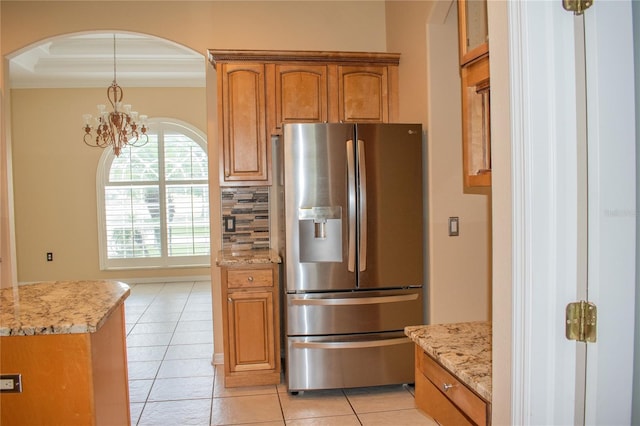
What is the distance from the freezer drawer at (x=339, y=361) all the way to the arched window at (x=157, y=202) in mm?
4270

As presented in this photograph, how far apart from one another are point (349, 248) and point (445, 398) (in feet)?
5.59

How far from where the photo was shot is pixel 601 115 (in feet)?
3.57

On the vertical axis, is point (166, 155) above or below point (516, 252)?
above

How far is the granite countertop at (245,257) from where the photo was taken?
3.29 m

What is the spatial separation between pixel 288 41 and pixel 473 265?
7.08 ft

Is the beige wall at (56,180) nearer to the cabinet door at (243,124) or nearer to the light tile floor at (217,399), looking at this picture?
the light tile floor at (217,399)

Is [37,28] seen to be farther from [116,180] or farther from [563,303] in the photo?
[563,303]

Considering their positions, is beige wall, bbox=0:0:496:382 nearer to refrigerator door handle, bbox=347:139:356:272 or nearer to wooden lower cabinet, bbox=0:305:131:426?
refrigerator door handle, bbox=347:139:356:272

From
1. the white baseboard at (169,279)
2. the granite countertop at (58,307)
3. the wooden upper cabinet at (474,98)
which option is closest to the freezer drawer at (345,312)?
the granite countertop at (58,307)

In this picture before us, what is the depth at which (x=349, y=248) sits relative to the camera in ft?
10.3

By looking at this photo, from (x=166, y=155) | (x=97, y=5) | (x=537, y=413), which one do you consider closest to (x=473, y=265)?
(x=537, y=413)

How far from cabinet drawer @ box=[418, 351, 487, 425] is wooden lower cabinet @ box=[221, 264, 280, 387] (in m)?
A: 1.87

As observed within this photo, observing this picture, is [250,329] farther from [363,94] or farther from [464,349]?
[464,349]

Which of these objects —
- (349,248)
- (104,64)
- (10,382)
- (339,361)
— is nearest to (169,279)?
(104,64)
